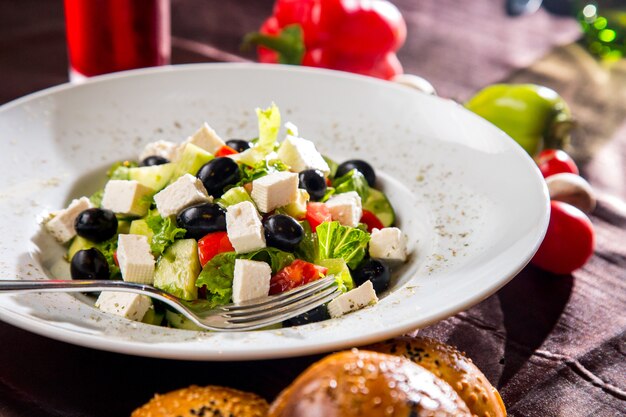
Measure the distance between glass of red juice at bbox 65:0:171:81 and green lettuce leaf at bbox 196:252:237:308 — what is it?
1.96 m

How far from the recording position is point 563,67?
5133 millimetres

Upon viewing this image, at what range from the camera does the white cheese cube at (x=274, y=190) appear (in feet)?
8.46

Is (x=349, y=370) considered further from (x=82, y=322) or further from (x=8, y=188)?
(x=8, y=188)

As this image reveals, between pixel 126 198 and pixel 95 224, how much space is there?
0.16 m

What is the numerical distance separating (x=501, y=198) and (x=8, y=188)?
5.90 ft

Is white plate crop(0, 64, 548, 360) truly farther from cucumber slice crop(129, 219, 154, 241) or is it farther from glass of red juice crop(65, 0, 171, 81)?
glass of red juice crop(65, 0, 171, 81)

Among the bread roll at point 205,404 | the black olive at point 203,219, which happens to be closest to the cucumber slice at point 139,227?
the black olive at point 203,219

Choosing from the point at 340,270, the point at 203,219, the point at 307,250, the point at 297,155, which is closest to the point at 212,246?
the point at 203,219

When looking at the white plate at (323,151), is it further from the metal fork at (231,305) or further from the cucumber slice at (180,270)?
the cucumber slice at (180,270)

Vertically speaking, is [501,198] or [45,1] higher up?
[501,198]

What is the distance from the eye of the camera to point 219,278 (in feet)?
8.11

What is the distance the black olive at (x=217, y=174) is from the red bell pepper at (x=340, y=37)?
6.56 ft

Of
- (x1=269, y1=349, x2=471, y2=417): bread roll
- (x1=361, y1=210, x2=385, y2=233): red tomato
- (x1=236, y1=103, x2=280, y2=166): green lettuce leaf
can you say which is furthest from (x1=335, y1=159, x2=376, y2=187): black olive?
(x1=269, y1=349, x2=471, y2=417): bread roll

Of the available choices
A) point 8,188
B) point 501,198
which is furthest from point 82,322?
point 501,198
